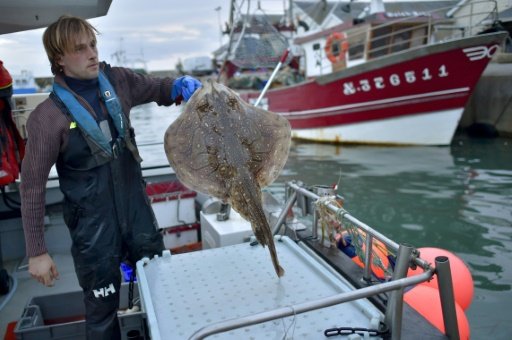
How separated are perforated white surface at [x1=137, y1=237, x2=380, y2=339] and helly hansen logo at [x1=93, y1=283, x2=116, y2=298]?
0.18m

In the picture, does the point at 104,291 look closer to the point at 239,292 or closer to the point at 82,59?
the point at 239,292

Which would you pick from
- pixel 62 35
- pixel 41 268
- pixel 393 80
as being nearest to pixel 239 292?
pixel 41 268

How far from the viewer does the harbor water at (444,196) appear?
5.04 metres

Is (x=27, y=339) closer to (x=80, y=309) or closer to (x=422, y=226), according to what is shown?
(x=80, y=309)

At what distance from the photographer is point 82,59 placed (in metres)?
2.31

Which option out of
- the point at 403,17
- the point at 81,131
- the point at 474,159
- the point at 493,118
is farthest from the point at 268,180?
the point at 493,118

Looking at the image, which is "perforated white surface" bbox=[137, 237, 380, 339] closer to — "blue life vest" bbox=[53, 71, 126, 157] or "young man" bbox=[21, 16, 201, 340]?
"young man" bbox=[21, 16, 201, 340]

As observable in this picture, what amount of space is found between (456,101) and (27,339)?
12.9 metres

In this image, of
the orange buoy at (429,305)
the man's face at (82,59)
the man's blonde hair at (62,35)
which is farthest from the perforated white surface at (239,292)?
the man's blonde hair at (62,35)

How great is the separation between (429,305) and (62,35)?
2788 millimetres

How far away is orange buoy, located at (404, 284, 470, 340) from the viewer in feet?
8.79

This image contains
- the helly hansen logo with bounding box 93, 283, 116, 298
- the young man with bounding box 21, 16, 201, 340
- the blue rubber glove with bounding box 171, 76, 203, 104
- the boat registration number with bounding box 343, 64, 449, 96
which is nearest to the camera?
the young man with bounding box 21, 16, 201, 340

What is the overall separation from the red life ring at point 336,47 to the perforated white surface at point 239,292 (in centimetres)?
1312

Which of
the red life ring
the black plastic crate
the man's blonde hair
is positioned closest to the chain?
the black plastic crate
